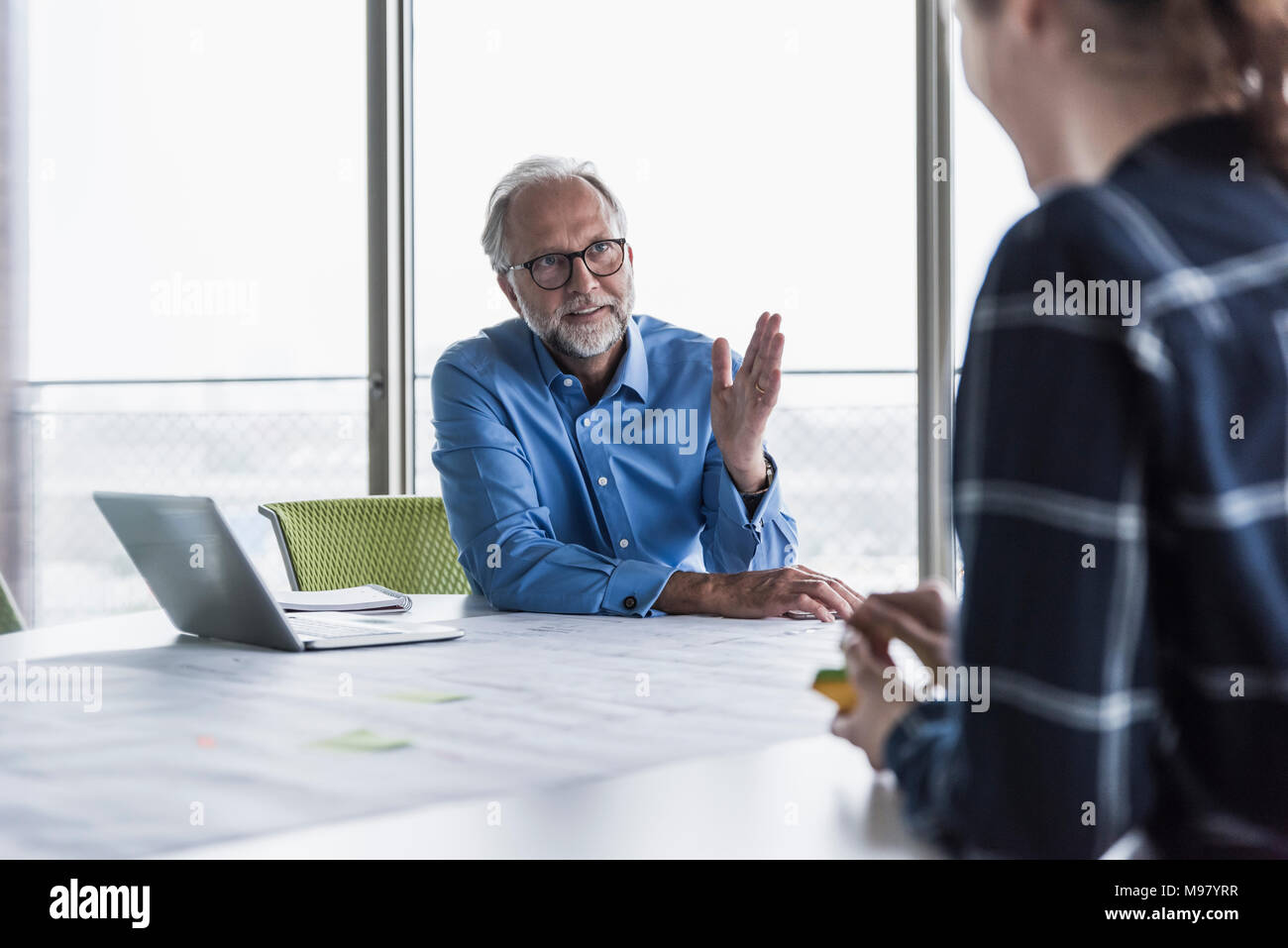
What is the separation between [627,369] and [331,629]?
96 cm

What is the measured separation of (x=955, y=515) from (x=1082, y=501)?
0.26 feet

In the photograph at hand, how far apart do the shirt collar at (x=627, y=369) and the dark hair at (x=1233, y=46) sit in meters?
1.70

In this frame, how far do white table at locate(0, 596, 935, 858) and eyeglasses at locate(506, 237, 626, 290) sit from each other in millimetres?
1552

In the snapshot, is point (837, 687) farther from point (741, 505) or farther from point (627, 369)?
point (627, 369)

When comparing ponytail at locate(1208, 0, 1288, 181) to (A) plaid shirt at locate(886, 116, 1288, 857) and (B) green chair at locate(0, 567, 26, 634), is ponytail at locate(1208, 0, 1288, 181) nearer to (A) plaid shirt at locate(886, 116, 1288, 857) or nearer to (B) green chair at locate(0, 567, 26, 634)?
(A) plaid shirt at locate(886, 116, 1288, 857)

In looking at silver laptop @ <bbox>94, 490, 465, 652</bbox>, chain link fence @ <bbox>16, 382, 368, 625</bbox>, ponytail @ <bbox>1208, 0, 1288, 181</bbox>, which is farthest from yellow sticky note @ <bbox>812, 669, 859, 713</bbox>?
chain link fence @ <bbox>16, 382, 368, 625</bbox>

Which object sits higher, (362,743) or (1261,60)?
(1261,60)

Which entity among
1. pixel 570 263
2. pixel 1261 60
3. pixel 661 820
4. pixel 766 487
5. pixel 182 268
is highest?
pixel 182 268

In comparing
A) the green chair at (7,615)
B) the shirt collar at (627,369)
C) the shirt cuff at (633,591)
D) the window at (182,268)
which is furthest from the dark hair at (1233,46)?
the window at (182,268)

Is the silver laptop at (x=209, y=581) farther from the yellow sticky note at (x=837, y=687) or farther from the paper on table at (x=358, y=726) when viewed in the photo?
the yellow sticky note at (x=837, y=687)

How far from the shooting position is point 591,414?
2287mm

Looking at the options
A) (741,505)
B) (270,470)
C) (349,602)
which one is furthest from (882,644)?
(270,470)

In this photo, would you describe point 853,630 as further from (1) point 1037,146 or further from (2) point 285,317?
(2) point 285,317

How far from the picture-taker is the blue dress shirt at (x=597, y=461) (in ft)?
6.80
